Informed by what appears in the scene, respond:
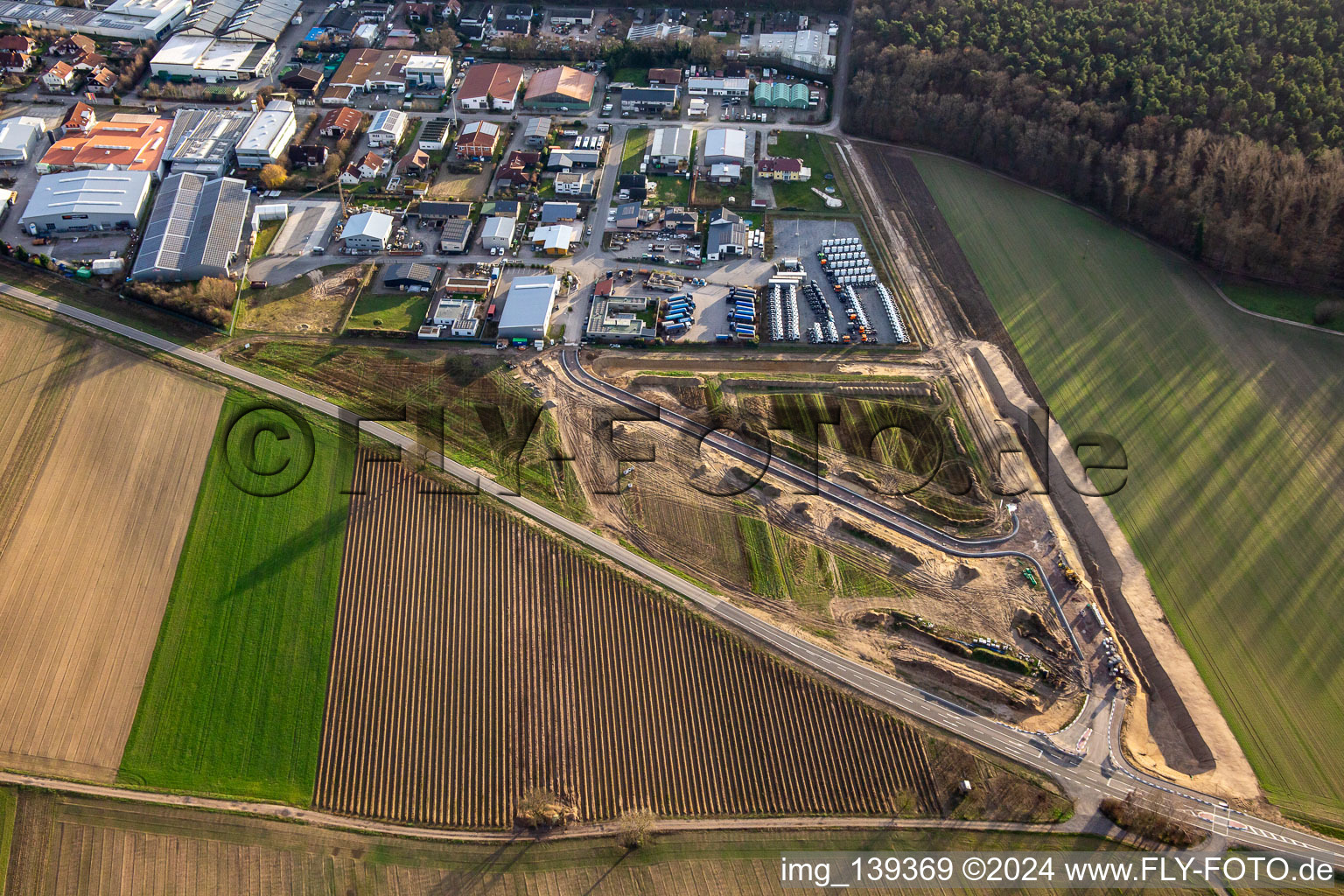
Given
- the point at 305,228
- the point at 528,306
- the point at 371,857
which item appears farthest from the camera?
the point at 305,228

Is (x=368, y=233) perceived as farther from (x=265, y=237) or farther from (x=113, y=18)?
(x=113, y=18)

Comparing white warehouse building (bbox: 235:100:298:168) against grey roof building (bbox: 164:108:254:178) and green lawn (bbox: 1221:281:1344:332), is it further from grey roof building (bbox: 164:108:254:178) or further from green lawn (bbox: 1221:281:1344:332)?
green lawn (bbox: 1221:281:1344:332)

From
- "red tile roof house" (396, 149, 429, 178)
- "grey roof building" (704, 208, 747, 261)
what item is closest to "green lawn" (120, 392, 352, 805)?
"red tile roof house" (396, 149, 429, 178)

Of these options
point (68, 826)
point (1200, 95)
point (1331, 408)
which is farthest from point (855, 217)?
point (68, 826)

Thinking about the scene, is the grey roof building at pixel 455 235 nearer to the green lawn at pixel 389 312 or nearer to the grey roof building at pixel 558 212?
the green lawn at pixel 389 312

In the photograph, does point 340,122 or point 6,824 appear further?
point 340,122

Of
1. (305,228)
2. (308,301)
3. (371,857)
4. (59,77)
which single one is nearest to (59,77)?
(59,77)
